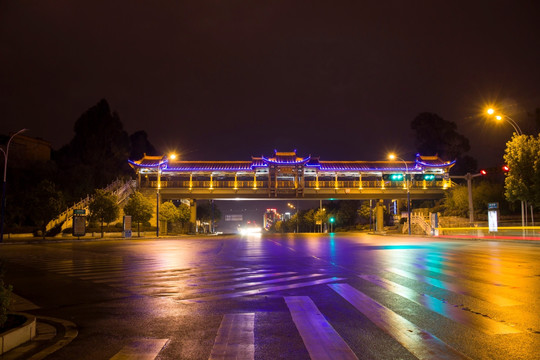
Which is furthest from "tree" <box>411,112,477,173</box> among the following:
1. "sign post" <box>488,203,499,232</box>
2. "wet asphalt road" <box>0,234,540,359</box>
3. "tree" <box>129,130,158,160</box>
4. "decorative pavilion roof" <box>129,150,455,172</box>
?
"wet asphalt road" <box>0,234,540,359</box>

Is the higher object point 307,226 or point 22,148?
point 22,148

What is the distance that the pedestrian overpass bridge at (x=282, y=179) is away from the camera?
64.0 metres

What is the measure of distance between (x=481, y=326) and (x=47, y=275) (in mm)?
12501

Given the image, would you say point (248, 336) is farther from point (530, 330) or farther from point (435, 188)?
point (435, 188)

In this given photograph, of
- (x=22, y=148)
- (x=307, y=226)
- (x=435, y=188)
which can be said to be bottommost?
(x=307, y=226)

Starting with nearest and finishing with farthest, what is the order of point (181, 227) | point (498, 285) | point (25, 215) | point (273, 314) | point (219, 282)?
point (273, 314), point (498, 285), point (219, 282), point (25, 215), point (181, 227)

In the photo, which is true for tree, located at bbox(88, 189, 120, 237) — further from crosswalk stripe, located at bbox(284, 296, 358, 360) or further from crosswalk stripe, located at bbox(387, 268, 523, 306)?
crosswalk stripe, located at bbox(284, 296, 358, 360)

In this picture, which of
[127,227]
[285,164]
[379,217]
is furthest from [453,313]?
[379,217]

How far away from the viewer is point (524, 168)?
2942 cm

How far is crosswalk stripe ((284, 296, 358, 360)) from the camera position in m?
4.83

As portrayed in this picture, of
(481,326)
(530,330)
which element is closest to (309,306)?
(481,326)

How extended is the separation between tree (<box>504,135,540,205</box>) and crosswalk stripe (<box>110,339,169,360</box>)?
29.9 meters

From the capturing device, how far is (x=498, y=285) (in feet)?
32.6

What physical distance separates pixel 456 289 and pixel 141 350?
7.22 meters
